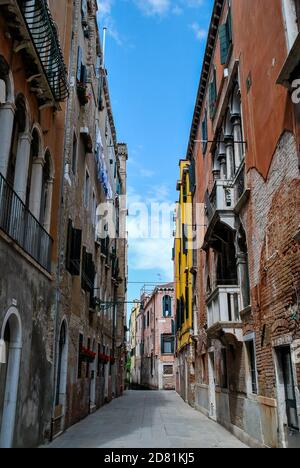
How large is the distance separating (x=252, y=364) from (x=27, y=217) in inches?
232

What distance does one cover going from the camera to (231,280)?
13.3 meters

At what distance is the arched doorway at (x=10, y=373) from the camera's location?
24.2ft

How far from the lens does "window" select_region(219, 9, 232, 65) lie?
13234 millimetres

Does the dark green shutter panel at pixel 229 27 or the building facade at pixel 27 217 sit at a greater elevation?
the dark green shutter panel at pixel 229 27

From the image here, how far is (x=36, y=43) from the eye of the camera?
864cm

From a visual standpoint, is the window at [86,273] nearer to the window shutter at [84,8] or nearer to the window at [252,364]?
the window at [252,364]

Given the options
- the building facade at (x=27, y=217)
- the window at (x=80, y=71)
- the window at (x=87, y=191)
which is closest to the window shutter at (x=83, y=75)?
the window at (x=80, y=71)

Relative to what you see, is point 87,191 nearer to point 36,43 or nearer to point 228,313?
point 228,313

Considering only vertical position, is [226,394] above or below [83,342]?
below

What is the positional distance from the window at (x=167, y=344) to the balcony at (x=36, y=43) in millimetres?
37013

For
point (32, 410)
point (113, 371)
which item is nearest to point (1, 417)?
point (32, 410)

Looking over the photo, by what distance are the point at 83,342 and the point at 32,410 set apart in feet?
21.1

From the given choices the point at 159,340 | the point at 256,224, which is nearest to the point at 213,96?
the point at 256,224
